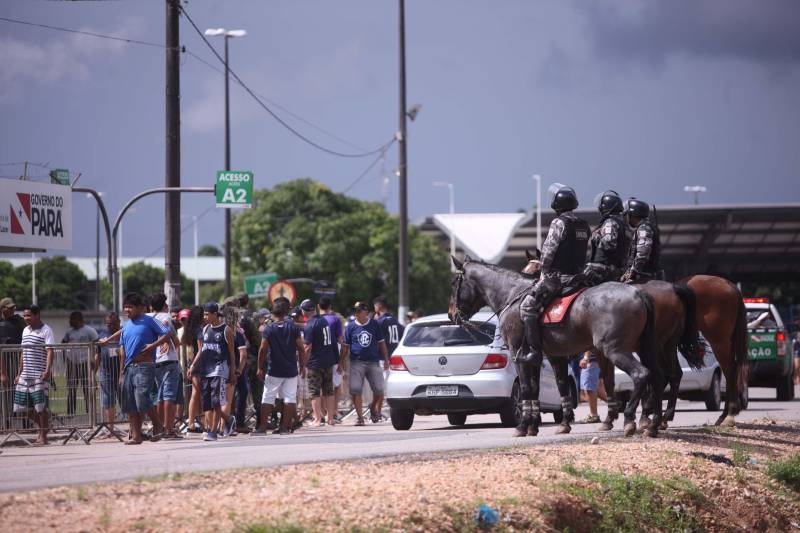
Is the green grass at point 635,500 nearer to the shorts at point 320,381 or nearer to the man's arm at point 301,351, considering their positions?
the man's arm at point 301,351

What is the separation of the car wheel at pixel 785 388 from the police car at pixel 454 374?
10158 mm

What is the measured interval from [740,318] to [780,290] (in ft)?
222

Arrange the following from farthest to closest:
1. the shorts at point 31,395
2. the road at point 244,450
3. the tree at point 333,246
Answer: the tree at point 333,246, the shorts at point 31,395, the road at point 244,450

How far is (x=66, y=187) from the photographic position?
24.3 m

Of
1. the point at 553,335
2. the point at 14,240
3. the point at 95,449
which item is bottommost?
the point at 95,449

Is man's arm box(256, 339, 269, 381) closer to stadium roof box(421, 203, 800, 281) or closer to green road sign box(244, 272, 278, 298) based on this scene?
green road sign box(244, 272, 278, 298)

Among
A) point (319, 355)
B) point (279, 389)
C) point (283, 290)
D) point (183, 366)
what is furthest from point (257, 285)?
point (279, 389)

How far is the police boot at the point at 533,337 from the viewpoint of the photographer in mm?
15789

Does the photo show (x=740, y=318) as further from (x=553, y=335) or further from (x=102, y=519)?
(x=102, y=519)

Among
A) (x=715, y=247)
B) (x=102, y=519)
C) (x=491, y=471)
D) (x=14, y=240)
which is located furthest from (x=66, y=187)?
(x=715, y=247)

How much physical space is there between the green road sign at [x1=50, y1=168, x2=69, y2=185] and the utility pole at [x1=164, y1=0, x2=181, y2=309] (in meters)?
2.33

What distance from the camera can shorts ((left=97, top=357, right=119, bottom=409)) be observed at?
18531 millimetres

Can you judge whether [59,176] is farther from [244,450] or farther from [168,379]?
[244,450]

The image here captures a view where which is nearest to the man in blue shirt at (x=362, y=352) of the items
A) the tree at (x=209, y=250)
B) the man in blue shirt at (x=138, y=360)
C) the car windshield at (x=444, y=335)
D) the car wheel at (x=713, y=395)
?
the car windshield at (x=444, y=335)
